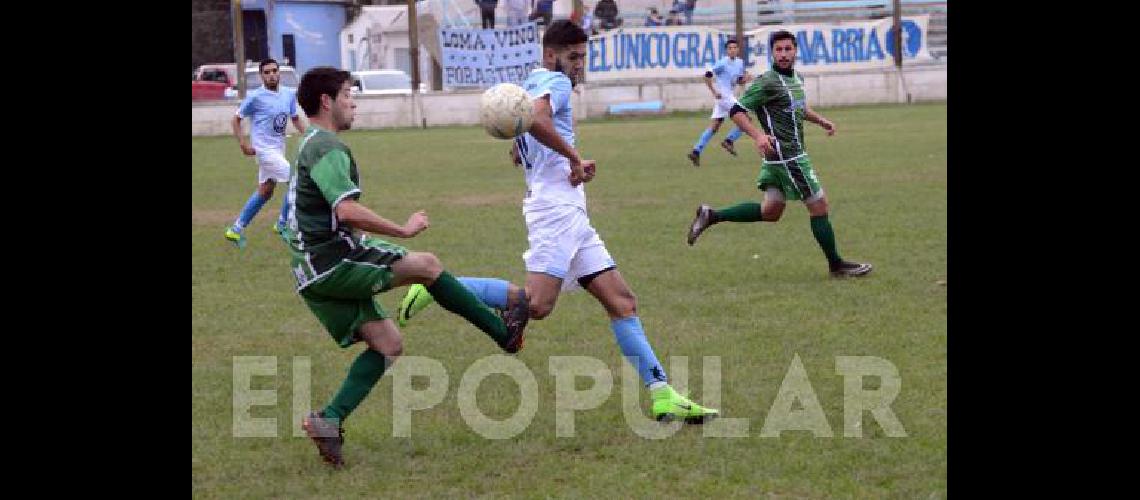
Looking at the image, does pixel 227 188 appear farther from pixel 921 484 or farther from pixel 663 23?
pixel 663 23

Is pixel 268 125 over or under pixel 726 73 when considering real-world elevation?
under

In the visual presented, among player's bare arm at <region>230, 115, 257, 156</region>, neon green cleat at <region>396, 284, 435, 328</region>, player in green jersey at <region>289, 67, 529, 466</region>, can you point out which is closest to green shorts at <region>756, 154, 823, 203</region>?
neon green cleat at <region>396, 284, 435, 328</region>

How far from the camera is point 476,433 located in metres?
6.46

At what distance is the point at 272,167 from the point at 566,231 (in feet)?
29.6

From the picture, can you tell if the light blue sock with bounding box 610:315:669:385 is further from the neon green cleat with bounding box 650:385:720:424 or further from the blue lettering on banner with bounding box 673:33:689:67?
the blue lettering on banner with bounding box 673:33:689:67

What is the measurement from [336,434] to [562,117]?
5.99 feet

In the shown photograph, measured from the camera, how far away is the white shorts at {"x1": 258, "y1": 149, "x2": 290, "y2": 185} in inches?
598

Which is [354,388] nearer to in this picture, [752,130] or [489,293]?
[489,293]

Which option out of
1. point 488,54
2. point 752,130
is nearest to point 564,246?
point 752,130

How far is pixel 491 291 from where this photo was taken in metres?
7.05

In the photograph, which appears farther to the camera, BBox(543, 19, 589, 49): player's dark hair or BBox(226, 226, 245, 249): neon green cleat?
BBox(226, 226, 245, 249): neon green cleat

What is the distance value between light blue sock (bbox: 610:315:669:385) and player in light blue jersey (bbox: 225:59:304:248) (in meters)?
8.44

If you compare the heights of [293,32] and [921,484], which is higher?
[293,32]

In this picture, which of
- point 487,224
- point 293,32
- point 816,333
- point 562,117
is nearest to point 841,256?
point 816,333
